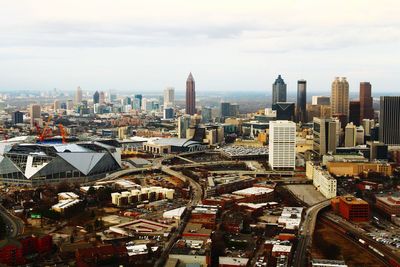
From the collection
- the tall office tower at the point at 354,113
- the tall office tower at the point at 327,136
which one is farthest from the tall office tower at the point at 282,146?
the tall office tower at the point at 354,113

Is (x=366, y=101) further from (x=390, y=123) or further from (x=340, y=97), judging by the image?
(x=390, y=123)

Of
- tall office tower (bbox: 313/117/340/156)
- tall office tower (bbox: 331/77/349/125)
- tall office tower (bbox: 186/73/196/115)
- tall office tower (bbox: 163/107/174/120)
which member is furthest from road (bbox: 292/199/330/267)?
tall office tower (bbox: 186/73/196/115)

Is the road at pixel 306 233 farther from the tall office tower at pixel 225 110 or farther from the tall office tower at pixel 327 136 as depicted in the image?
the tall office tower at pixel 225 110

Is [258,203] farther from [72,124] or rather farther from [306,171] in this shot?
[72,124]

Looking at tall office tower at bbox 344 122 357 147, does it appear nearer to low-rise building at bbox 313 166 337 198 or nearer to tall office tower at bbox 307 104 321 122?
low-rise building at bbox 313 166 337 198

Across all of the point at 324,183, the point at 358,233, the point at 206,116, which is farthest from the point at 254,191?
the point at 206,116
